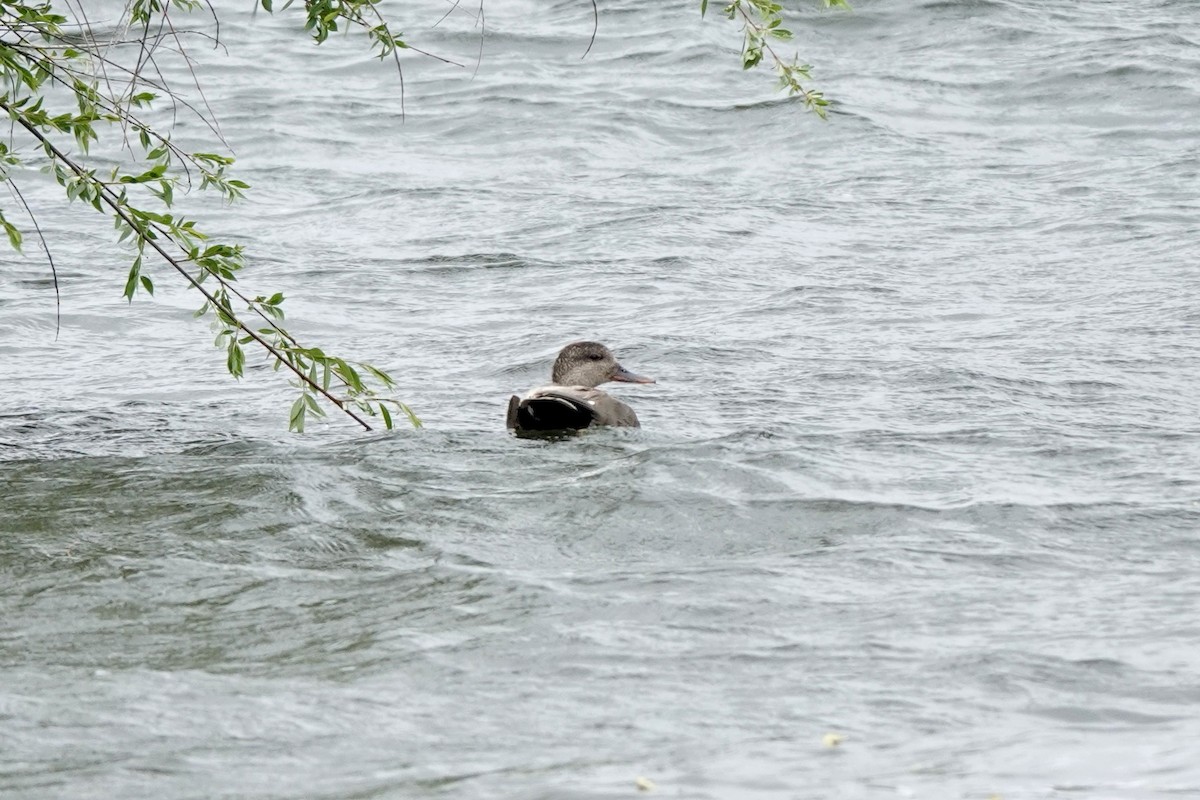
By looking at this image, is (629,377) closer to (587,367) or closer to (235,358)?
(587,367)

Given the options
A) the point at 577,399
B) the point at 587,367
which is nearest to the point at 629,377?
the point at 587,367

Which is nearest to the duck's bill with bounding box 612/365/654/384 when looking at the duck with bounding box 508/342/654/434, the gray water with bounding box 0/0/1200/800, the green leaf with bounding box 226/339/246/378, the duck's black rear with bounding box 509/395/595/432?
the duck with bounding box 508/342/654/434

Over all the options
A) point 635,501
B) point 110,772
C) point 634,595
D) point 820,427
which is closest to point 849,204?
point 820,427

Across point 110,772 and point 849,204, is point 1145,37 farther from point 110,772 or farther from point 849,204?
point 110,772

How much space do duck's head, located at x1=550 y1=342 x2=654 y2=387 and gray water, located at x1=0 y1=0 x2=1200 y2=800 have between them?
35cm

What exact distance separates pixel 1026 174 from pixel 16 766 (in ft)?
41.9

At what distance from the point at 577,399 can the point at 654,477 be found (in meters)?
1.10

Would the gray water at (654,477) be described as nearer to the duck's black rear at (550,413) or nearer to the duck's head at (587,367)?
the duck's black rear at (550,413)

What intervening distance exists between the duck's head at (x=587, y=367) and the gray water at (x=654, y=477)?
13.9 inches

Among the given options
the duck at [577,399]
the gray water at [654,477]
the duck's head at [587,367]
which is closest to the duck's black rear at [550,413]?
the duck at [577,399]

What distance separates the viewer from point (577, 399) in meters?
9.07

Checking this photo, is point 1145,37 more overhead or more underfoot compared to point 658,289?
more overhead

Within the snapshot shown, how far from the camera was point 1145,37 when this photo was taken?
2050 centimetres

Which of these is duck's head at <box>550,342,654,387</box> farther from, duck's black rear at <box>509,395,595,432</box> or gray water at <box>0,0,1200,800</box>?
duck's black rear at <box>509,395,595,432</box>
